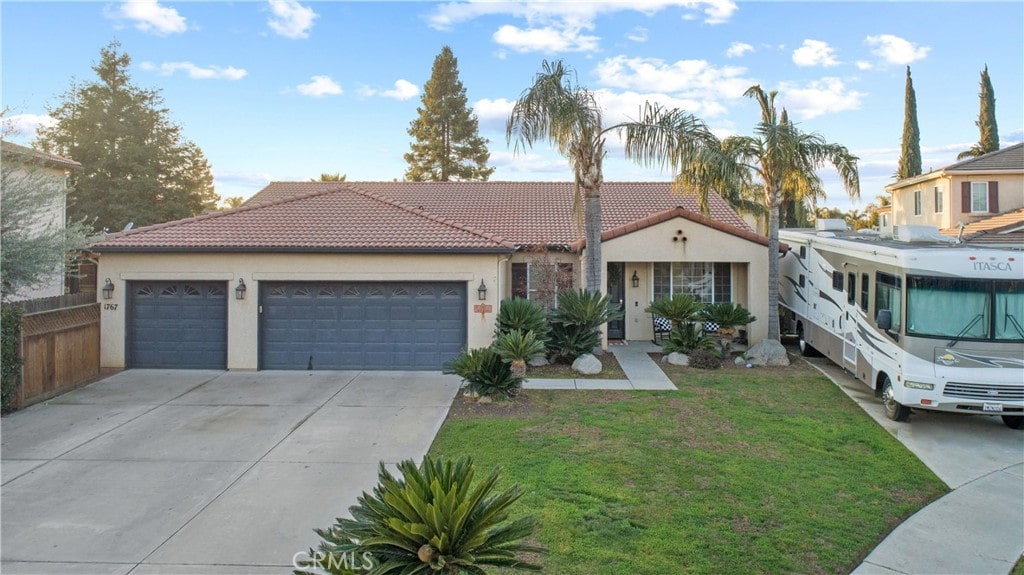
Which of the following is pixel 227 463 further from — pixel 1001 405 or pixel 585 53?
pixel 585 53

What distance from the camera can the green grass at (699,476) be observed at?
5379 mm

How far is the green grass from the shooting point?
5.38 metres

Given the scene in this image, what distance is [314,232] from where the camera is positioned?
46.9 ft

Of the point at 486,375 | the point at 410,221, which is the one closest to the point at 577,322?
the point at 486,375

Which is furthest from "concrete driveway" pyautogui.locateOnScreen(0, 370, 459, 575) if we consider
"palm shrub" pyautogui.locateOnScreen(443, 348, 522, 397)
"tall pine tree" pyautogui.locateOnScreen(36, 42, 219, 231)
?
"tall pine tree" pyautogui.locateOnScreen(36, 42, 219, 231)

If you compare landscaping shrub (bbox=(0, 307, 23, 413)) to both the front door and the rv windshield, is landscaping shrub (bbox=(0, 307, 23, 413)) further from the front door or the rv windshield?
the rv windshield

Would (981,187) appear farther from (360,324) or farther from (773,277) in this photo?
(360,324)

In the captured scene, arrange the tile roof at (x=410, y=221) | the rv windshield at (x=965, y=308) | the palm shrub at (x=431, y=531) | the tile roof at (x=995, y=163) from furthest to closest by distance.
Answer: the tile roof at (x=995, y=163), the tile roof at (x=410, y=221), the rv windshield at (x=965, y=308), the palm shrub at (x=431, y=531)

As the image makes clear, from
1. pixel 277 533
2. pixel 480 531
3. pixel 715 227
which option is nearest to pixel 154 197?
pixel 715 227

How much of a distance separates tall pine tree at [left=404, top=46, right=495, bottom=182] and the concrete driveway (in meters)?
30.7

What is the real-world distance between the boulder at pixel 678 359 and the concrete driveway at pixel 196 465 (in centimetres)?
536

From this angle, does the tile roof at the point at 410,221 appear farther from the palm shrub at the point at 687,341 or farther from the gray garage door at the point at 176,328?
the palm shrub at the point at 687,341

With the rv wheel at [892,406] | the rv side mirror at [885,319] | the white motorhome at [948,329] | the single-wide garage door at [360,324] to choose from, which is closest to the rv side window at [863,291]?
the white motorhome at [948,329]

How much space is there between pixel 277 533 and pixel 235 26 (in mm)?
12569
